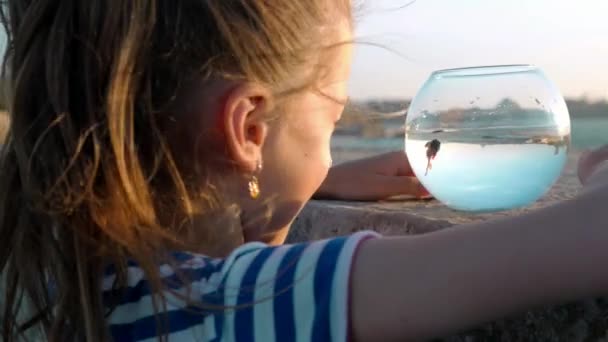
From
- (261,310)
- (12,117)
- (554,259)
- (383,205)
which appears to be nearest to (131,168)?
(12,117)

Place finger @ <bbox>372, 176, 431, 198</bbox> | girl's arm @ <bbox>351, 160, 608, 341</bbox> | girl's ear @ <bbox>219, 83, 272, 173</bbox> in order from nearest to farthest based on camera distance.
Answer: girl's arm @ <bbox>351, 160, 608, 341</bbox>
girl's ear @ <bbox>219, 83, 272, 173</bbox>
finger @ <bbox>372, 176, 431, 198</bbox>

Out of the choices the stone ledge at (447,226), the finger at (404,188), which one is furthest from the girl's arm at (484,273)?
the finger at (404,188)

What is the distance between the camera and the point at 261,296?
119cm

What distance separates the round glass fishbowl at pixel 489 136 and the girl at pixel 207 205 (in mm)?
414

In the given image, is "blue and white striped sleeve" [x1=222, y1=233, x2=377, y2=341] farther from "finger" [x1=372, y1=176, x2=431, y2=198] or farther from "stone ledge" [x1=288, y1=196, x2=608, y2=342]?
"finger" [x1=372, y1=176, x2=431, y2=198]

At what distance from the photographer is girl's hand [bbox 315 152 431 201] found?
241cm

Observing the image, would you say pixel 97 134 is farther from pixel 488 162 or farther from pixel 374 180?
pixel 374 180

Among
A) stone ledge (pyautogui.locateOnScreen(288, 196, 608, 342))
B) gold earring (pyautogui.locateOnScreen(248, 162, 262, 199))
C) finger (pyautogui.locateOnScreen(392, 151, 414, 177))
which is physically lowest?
stone ledge (pyautogui.locateOnScreen(288, 196, 608, 342))

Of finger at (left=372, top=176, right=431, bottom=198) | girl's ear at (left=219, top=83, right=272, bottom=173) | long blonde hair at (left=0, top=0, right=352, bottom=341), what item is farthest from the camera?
finger at (left=372, top=176, right=431, bottom=198)

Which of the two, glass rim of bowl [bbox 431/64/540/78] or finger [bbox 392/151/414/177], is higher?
glass rim of bowl [bbox 431/64/540/78]

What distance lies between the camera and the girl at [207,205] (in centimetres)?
111

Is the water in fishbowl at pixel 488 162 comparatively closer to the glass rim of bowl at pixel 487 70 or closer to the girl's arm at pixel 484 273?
the glass rim of bowl at pixel 487 70

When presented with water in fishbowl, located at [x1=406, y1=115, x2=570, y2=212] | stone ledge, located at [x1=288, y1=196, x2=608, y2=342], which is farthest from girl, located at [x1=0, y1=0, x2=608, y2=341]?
water in fishbowl, located at [x1=406, y1=115, x2=570, y2=212]

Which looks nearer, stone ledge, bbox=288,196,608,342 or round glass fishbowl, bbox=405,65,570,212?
stone ledge, bbox=288,196,608,342
